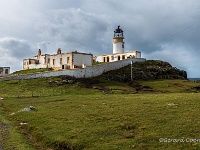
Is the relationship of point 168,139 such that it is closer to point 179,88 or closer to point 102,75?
point 179,88

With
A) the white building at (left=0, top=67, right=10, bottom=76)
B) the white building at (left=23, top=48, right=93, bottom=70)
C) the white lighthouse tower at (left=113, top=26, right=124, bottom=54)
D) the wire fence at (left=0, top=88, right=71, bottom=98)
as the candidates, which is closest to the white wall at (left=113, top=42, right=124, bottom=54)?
the white lighthouse tower at (left=113, top=26, right=124, bottom=54)

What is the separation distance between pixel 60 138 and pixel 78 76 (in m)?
56.1

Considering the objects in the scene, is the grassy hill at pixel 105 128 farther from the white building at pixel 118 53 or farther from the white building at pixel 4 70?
the white building at pixel 118 53

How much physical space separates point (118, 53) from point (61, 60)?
28954 millimetres

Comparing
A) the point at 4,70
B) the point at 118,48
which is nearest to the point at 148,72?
the point at 118,48

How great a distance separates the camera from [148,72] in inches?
3573

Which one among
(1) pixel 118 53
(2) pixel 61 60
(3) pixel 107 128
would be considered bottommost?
(3) pixel 107 128

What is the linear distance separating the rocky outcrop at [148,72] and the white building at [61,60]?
8.07m

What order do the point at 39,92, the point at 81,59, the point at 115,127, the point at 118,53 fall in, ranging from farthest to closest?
the point at 118,53 → the point at 81,59 → the point at 39,92 → the point at 115,127

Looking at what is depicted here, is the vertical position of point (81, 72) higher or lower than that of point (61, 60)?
lower

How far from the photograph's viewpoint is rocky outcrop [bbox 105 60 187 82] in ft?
270

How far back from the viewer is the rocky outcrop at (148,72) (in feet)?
270

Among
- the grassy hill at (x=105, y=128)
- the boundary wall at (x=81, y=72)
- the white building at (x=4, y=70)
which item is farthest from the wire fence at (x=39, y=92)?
the white building at (x=4, y=70)

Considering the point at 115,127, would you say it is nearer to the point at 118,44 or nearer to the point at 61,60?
the point at 61,60
